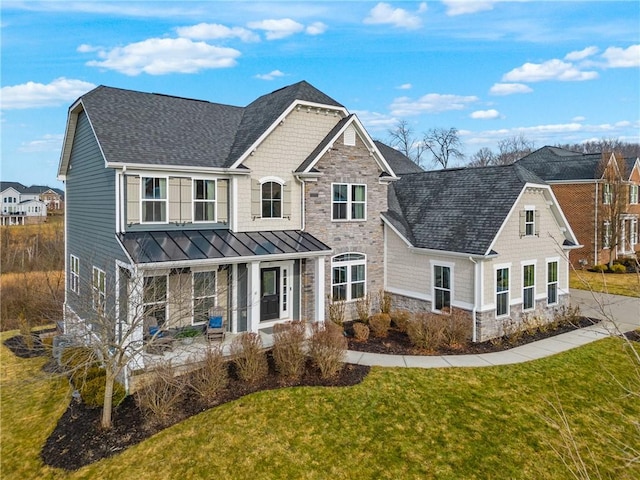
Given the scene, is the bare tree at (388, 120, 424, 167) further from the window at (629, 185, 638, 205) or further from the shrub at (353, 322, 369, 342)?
the shrub at (353, 322, 369, 342)

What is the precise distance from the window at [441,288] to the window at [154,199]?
10.2m

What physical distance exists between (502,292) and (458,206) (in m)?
3.80

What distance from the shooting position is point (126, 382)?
11.4 metres

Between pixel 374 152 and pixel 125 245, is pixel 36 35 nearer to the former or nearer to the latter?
pixel 125 245

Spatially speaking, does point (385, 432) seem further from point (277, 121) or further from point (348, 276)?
point (277, 121)

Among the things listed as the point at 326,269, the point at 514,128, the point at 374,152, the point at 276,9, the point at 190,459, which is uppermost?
the point at 514,128

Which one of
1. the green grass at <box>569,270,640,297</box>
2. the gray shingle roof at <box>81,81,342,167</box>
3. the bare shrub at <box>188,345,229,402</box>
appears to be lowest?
the bare shrub at <box>188,345,229,402</box>

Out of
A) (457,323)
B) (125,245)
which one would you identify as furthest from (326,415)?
(125,245)

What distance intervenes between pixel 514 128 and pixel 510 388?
7643 cm

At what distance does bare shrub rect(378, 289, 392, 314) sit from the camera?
58.8 ft

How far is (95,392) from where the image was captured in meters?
11.2

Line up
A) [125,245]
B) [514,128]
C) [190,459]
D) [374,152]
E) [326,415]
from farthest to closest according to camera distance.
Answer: [514,128] → [374,152] → [125,245] → [326,415] → [190,459]

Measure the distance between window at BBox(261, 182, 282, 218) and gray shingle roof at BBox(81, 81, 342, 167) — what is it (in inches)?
64.9

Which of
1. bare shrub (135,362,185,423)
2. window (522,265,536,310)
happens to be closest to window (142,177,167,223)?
bare shrub (135,362,185,423)
